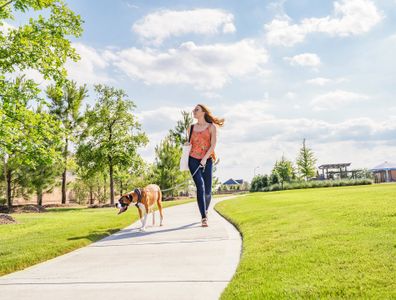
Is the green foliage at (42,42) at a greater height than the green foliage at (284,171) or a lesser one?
greater

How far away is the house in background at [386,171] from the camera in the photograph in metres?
83.8

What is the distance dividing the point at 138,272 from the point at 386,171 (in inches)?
3595

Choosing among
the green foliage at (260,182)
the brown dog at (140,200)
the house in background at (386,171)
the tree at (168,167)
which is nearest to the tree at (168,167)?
the tree at (168,167)

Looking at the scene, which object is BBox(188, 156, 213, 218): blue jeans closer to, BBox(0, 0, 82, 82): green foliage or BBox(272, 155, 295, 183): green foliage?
BBox(0, 0, 82, 82): green foliage

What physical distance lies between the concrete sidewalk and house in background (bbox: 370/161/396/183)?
8528cm

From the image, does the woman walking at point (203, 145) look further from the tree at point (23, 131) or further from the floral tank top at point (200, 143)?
the tree at point (23, 131)

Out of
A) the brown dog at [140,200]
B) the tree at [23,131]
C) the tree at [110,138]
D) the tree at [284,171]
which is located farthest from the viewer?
the tree at [284,171]

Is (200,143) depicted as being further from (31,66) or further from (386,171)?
(386,171)

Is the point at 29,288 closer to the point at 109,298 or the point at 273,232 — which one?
the point at 109,298

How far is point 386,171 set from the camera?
277 ft

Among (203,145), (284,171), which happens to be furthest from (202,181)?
(284,171)

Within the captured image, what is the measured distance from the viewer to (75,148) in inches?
1438

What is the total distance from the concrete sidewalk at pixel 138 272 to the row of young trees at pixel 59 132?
28.1ft

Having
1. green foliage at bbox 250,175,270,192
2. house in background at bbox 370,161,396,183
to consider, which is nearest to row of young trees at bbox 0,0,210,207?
green foliage at bbox 250,175,270,192
